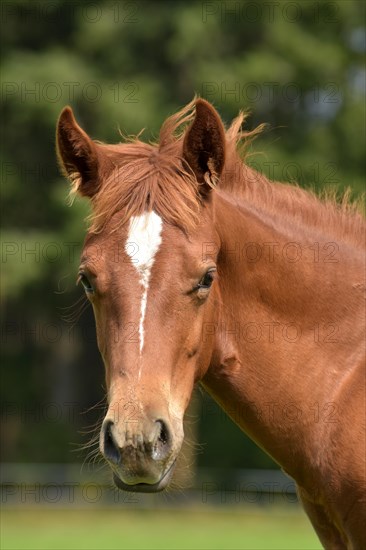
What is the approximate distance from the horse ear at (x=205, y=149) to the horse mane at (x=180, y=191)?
0.06 m

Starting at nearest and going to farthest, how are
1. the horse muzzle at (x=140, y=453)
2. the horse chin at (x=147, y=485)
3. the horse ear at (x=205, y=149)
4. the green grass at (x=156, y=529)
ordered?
1. the horse muzzle at (x=140, y=453)
2. the horse chin at (x=147, y=485)
3. the horse ear at (x=205, y=149)
4. the green grass at (x=156, y=529)

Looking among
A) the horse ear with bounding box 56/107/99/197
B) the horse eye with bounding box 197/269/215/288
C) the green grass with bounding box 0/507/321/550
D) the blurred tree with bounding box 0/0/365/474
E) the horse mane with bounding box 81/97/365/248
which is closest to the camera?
the horse eye with bounding box 197/269/215/288

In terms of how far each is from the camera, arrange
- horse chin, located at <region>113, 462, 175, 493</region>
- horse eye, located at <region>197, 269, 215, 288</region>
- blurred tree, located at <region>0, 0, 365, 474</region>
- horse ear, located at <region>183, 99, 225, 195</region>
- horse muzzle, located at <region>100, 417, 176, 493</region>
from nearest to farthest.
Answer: horse muzzle, located at <region>100, 417, 176, 493</region> → horse chin, located at <region>113, 462, 175, 493</region> → horse eye, located at <region>197, 269, 215, 288</region> → horse ear, located at <region>183, 99, 225, 195</region> → blurred tree, located at <region>0, 0, 365, 474</region>

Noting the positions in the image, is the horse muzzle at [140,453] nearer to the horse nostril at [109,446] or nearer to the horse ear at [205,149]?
the horse nostril at [109,446]

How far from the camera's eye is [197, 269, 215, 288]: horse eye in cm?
453

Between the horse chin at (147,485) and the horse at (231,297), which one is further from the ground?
the horse at (231,297)

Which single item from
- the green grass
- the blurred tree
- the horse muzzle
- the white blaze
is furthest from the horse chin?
the blurred tree

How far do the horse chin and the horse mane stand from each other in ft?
3.94

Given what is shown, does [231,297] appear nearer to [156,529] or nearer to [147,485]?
[147,485]

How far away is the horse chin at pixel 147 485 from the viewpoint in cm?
414

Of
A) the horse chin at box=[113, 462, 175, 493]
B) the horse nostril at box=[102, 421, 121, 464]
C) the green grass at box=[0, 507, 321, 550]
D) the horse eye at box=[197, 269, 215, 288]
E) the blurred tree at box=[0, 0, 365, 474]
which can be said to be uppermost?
the horse eye at box=[197, 269, 215, 288]

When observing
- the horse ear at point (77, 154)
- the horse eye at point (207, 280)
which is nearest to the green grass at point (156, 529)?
the horse ear at point (77, 154)

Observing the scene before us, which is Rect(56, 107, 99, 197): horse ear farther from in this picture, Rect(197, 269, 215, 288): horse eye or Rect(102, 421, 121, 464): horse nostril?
Rect(102, 421, 121, 464): horse nostril

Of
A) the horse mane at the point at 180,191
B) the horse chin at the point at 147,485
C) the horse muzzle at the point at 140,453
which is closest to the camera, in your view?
the horse muzzle at the point at 140,453
